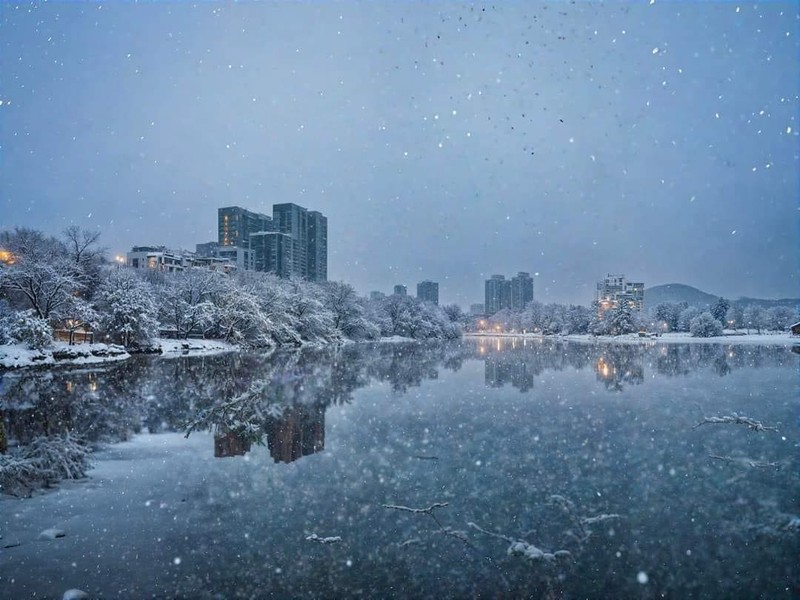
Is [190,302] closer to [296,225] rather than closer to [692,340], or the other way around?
[692,340]

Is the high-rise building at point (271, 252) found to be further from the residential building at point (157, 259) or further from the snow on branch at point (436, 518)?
the snow on branch at point (436, 518)

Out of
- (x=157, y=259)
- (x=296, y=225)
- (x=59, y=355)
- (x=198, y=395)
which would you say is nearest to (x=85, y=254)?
(x=59, y=355)

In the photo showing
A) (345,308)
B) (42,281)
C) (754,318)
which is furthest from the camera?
(754,318)

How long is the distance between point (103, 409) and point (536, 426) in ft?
39.4

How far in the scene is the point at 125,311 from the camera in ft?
123

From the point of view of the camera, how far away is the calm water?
4.87 meters

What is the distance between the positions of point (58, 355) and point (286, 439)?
27.2 metres

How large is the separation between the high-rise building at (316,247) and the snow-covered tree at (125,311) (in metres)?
139

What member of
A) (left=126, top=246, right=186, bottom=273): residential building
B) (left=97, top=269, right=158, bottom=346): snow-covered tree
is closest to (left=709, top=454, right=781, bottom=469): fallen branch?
(left=97, top=269, right=158, bottom=346): snow-covered tree

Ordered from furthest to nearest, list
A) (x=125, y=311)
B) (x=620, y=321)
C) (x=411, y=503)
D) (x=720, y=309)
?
(x=720, y=309)
(x=620, y=321)
(x=125, y=311)
(x=411, y=503)

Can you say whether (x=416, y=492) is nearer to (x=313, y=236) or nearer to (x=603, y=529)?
(x=603, y=529)

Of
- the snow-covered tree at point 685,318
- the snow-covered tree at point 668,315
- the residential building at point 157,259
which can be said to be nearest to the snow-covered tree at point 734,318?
the snow-covered tree at point 685,318

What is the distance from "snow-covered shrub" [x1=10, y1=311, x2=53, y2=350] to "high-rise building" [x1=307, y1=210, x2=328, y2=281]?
150 metres

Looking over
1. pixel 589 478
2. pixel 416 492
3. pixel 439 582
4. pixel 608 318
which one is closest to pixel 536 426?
pixel 589 478
